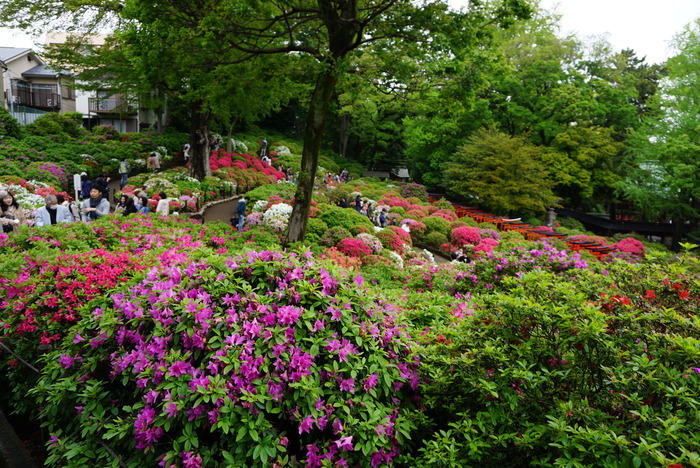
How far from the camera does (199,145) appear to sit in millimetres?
21047

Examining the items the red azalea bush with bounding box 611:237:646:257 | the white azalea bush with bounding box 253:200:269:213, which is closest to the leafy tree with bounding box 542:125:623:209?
the red azalea bush with bounding box 611:237:646:257

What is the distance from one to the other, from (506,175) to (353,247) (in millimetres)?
17976

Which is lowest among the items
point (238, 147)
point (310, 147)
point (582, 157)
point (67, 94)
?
point (238, 147)

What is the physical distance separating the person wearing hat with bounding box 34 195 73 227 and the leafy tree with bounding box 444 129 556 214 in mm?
22905

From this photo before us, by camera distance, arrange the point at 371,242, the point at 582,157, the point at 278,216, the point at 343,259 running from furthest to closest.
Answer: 1. the point at 582,157
2. the point at 278,216
3. the point at 371,242
4. the point at 343,259

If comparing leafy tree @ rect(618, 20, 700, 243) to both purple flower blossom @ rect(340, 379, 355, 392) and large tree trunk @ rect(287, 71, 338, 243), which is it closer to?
large tree trunk @ rect(287, 71, 338, 243)

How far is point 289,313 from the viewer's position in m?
3.07

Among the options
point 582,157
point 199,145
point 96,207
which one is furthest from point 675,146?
point 96,207

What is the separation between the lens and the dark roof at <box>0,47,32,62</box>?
35188 mm

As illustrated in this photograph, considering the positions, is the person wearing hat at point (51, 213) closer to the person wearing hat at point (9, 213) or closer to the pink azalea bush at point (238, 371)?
the person wearing hat at point (9, 213)

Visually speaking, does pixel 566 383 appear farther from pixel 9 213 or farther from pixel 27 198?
pixel 27 198

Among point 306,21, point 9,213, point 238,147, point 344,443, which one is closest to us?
point 344,443

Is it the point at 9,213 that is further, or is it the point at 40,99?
the point at 40,99

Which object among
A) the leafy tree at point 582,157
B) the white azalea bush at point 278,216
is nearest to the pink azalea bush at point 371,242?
the white azalea bush at point 278,216
